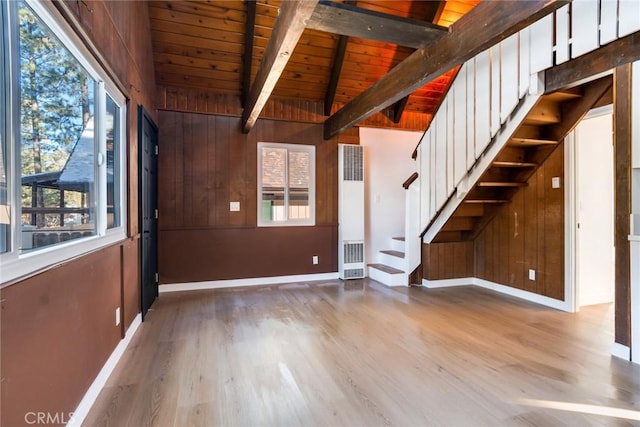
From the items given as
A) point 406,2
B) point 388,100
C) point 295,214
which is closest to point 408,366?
point 388,100

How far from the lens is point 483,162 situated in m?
3.19

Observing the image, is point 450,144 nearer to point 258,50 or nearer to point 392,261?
point 392,261

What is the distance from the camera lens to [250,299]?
3.83 m

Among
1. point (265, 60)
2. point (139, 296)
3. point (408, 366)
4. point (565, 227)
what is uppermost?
point (265, 60)

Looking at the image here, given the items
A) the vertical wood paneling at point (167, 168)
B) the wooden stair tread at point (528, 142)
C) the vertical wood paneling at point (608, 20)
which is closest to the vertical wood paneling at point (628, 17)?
the vertical wood paneling at point (608, 20)

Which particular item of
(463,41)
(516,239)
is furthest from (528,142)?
(463,41)

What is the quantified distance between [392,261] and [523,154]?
7.41ft

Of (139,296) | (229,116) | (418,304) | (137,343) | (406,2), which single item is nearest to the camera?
(137,343)

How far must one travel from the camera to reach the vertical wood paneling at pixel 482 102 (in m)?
2.99

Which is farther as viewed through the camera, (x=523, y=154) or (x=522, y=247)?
(x=522, y=247)

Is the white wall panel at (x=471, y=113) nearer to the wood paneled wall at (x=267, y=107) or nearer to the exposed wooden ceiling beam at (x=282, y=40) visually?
the wood paneled wall at (x=267, y=107)

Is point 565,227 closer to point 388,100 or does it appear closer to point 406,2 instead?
point 388,100

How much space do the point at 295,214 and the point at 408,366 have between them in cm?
293

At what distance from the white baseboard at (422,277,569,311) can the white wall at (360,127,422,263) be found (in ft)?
3.62
